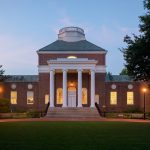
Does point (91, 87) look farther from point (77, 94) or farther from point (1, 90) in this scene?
point (1, 90)

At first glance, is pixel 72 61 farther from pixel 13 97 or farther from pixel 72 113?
pixel 13 97

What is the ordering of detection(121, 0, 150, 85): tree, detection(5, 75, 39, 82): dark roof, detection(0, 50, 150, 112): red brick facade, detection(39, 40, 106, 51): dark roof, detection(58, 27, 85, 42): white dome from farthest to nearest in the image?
detection(5, 75, 39, 82): dark roof → detection(58, 27, 85, 42): white dome → detection(39, 40, 106, 51): dark roof → detection(0, 50, 150, 112): red brick facade → detection(121, 0, 150, 85): tree

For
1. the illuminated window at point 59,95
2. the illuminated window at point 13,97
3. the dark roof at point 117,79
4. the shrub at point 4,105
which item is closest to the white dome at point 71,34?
the dark roof at point 117,79

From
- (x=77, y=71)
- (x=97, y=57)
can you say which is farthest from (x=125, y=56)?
(x=97, y=57)

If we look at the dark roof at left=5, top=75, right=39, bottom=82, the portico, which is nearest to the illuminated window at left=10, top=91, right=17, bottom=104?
the dark roof at left=5, top=75, right=39, bottom=82

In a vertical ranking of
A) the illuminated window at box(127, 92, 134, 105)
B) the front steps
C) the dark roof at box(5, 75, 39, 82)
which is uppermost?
the dark roof at box(5, 75, 39, 82)

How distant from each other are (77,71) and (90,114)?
8672 mm

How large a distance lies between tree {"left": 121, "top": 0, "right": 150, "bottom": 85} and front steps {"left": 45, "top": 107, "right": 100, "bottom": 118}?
2483 centimetres

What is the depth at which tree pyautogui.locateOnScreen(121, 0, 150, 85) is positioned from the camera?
84.2 feet

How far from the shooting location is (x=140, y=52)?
2591cm

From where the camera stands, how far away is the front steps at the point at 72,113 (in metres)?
52.1

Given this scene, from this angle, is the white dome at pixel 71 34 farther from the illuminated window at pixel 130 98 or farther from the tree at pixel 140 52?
the tree at pixel 140 52

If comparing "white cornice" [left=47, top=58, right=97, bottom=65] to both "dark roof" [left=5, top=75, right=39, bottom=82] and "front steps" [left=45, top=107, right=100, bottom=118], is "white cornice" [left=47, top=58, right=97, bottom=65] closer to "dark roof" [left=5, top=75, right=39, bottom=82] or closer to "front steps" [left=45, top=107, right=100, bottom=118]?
"front steps" [left=45, top=107, right=100, bottom=118]

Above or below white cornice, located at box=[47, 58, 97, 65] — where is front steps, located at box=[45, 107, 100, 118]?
below
